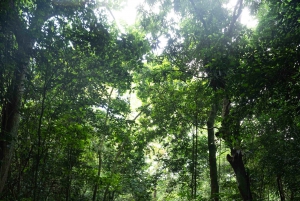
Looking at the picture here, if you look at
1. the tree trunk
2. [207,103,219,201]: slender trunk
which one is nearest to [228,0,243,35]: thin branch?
[207,103,219,201]: slender trunk

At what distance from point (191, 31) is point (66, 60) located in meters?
3.27

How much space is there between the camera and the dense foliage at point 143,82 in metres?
3.48

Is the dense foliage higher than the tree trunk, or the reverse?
the dense foliage

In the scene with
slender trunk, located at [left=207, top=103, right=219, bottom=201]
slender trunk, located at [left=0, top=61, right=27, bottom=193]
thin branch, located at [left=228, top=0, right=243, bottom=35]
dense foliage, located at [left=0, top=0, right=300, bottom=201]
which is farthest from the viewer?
slender trunk, located at [left=207, top=103, right=219, bottom=201]

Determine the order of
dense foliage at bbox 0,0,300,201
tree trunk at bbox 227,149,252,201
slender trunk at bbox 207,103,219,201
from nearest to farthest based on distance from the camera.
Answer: dense foliage at bbox 0,0,300,201, tree trunk at bbox 227,149,252,201, slender trunk at bbox 207,103,219,201

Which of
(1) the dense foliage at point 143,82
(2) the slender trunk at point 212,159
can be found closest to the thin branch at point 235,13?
(1) the dense foliage at point 143,82

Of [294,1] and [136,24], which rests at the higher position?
[136,24]

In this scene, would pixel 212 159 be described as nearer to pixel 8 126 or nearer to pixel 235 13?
pixel 235 13

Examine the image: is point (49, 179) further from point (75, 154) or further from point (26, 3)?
point (26, 3)

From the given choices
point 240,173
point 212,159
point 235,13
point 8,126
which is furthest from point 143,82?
point 8,126

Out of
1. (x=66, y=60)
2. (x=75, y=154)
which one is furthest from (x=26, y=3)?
(x=75, y=154)

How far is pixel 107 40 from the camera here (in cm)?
489

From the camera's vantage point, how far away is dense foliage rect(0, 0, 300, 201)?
348 centimetres

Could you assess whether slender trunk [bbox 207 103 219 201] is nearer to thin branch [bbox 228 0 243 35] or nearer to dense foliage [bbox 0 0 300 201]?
dense foliage [bbox 0 0 300 201]
